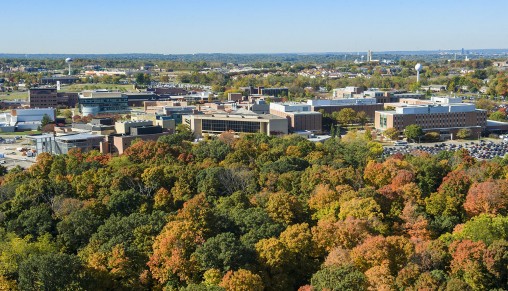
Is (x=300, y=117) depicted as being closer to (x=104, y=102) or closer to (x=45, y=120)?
(x=45, y=120)

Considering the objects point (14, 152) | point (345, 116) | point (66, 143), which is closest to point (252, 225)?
point (66, 143)

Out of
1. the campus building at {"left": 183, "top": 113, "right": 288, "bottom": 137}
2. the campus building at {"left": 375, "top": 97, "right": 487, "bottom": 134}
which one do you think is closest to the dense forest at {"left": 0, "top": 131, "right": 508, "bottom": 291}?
the campus building at {"left": 183, "top": 113, "right": 288, "bottom": 137}

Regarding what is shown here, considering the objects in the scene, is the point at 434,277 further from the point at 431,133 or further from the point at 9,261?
the point at 431,133

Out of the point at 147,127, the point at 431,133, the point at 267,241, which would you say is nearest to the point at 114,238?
the point at 267,241

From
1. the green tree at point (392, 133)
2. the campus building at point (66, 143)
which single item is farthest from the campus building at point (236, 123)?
the campus building at point (66, 143)

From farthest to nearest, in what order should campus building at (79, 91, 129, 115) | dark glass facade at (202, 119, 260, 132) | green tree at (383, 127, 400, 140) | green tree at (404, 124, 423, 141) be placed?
campus building at (79, 91, 129, 115) < green tree at (383, 127, 400, 140) < dark glass facade at (202, 119, 260, 132) < green tree at (404, 124, 423, 141)

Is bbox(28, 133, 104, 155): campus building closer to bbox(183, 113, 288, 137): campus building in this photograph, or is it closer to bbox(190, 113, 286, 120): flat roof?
bbox(183, 113, 288, 137): campus building

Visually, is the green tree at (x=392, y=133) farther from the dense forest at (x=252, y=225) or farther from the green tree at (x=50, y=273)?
the green tree at (x=50, y=273)
